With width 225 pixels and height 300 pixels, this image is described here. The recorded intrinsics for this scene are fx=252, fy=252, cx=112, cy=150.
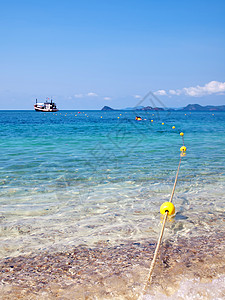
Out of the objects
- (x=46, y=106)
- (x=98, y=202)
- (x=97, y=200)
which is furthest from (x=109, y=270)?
(x=46, y=106)

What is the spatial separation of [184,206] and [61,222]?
280 cm

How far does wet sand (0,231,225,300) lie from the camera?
297 centimetres

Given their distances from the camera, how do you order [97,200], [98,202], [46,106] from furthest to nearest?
[46,106] → [97,200] → [98,202]

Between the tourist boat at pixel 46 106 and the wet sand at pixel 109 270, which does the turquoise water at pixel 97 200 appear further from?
the tourist boat at pixel 46 106

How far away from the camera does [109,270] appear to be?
337 cm

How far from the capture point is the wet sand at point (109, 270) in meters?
2.97

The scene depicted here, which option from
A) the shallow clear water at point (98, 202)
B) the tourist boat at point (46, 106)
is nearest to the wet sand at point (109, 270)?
the shallow clear water at point (98, 202)

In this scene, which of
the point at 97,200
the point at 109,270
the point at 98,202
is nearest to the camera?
the point at 109,270

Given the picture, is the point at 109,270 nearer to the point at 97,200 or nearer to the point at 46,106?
the point at 97,200

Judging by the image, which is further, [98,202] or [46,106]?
[46,106]

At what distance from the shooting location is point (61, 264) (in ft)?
11.6

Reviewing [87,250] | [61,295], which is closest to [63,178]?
[87,250]

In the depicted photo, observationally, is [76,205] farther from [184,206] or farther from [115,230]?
[184,206]

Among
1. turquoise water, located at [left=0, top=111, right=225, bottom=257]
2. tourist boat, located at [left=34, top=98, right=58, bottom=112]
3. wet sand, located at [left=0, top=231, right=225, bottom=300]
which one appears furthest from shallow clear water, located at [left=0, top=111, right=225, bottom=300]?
tourist boat, located at [left=34, top=98, right=58, bottom=112]
